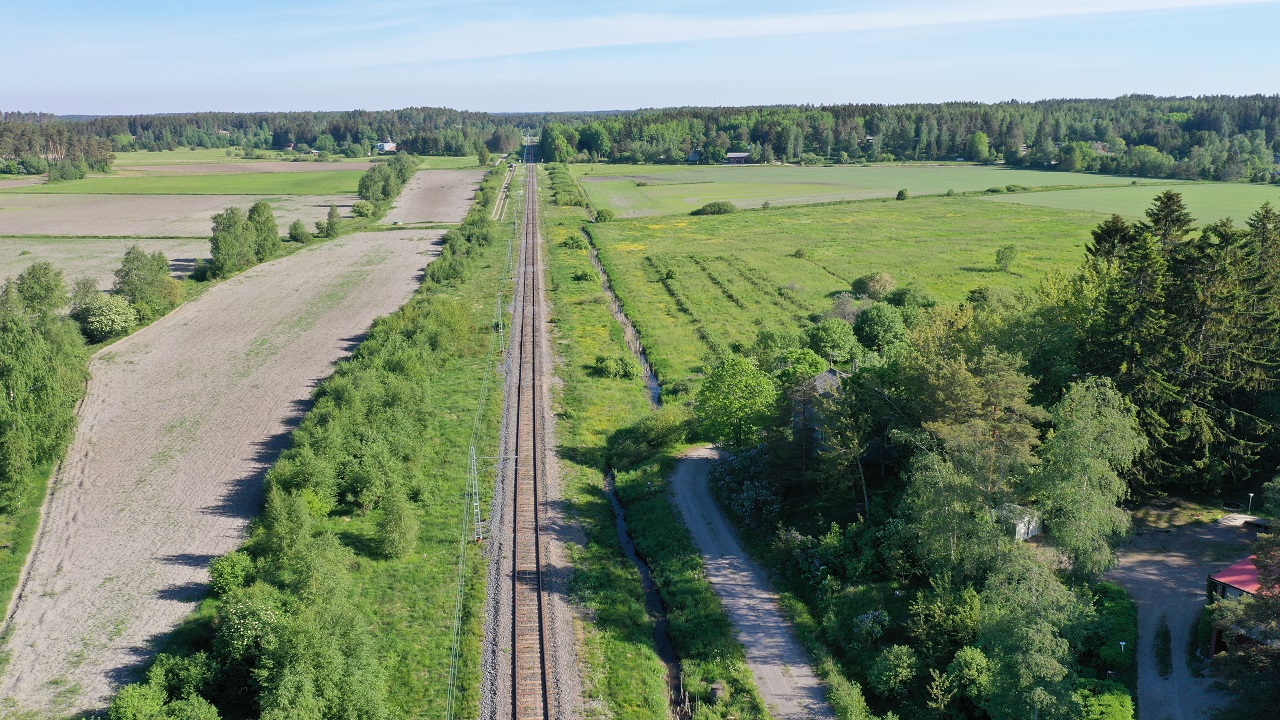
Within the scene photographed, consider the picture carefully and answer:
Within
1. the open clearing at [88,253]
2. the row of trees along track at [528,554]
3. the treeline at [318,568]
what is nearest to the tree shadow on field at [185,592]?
the treeline at [318,568]

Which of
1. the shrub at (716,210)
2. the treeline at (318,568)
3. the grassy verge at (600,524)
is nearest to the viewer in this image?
the treeline at (318,568)

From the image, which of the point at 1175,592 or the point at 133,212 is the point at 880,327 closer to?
the point at 1175,592

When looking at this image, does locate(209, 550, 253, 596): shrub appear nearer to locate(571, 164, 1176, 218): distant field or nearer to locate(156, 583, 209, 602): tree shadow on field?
locate(156, 583, 209, 602): tree shadow on field

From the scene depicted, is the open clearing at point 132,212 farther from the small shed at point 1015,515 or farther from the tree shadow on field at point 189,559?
the small shed at point 1015,515

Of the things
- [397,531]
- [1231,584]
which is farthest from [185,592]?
[1231,584]

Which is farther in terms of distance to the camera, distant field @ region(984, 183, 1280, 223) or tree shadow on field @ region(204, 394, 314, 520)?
distant field @ region(984, 183, 1280, 223)

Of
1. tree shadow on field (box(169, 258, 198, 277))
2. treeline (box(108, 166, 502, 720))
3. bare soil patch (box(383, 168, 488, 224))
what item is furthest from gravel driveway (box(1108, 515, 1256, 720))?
bare soil patch (box(383, 168, 488, 224))
